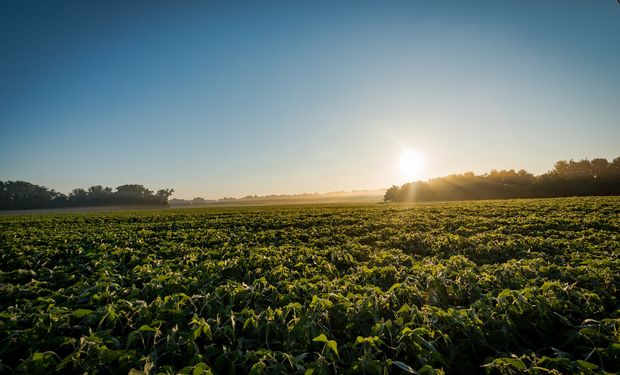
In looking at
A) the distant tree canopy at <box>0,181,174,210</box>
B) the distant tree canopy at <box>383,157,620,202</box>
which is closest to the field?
the distant tree canopy at <box>383,157,620,202</box>

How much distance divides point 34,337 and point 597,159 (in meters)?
119

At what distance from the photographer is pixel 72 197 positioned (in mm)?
117188

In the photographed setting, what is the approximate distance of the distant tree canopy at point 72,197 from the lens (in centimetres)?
10481

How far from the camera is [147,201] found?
396 feet

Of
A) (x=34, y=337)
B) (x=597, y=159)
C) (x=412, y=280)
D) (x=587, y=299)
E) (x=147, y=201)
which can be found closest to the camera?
(x=34, y=337)

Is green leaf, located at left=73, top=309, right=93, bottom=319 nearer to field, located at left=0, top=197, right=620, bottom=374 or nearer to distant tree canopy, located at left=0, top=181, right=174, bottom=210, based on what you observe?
field, located at left=0, top=197, right=620, bottom=374

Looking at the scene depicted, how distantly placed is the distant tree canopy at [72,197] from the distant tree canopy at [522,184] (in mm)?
100513

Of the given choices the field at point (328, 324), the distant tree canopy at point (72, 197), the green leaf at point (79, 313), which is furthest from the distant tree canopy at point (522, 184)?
the distant tree canopy at point (72, 197)

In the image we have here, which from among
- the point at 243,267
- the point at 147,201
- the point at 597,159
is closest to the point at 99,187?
the point at 147,201

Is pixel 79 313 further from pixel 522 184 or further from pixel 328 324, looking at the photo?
pixel 522 184

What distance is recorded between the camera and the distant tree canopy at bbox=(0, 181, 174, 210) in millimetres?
104812

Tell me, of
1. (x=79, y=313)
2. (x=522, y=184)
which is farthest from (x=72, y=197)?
(x=522, y=184)

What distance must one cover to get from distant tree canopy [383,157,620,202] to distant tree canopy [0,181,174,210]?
330 feet

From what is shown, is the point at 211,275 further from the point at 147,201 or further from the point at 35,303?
the point at 147,201
